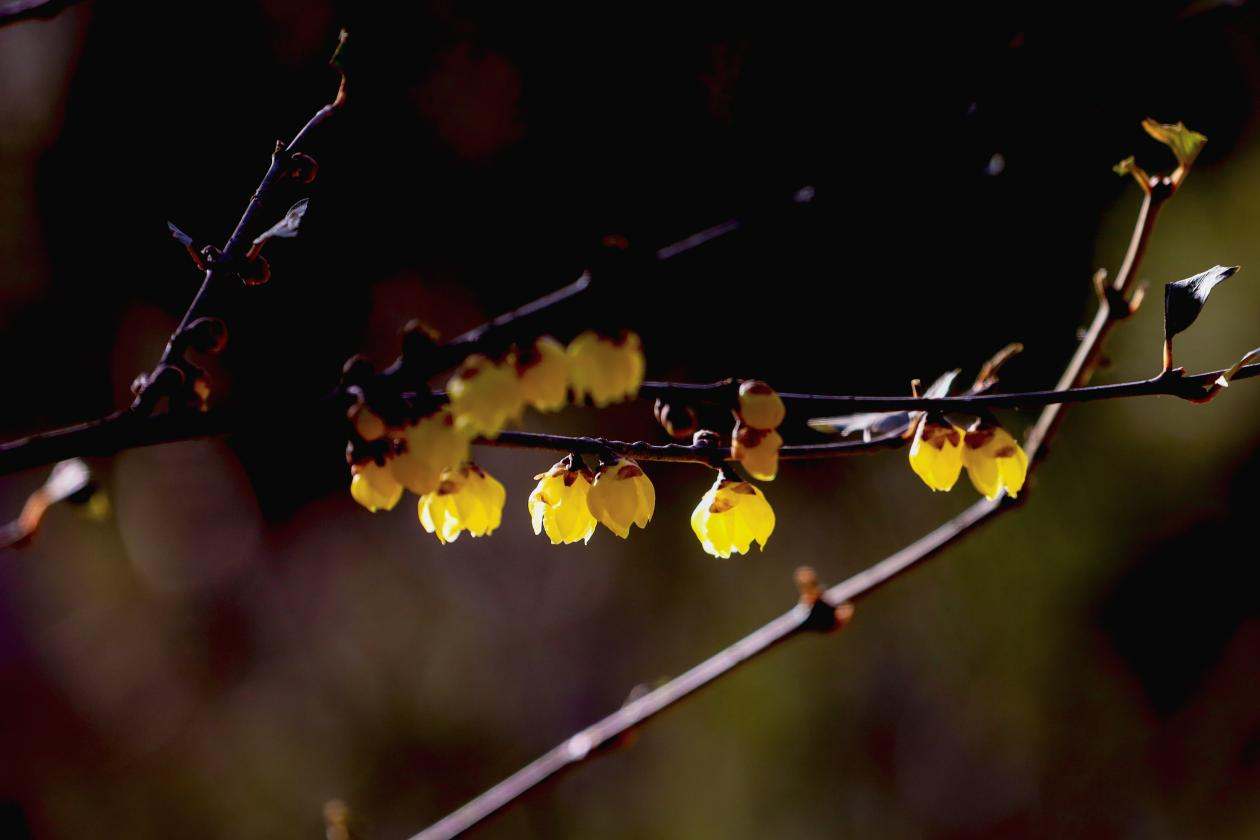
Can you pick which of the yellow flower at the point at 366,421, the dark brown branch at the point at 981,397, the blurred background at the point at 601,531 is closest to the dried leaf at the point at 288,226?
the yellow flower at the point at 366,421

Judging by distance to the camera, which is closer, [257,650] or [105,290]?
[105,290]

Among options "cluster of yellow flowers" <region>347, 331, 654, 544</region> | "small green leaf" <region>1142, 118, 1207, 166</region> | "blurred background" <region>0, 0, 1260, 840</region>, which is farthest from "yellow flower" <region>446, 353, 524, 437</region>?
"blurred background" <region>0, 0, 1260, 840</region>

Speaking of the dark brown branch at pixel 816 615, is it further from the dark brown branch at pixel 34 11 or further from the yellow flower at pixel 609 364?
the dark brown branch at pixel 34 11

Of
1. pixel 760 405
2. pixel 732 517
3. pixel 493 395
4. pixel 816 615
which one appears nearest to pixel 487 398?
pixel 493 395

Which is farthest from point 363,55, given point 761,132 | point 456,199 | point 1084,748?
point 1084,748

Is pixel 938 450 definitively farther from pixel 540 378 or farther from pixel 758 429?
pixel 540 378

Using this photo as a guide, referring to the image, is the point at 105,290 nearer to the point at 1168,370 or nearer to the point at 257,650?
the point at 257,650
